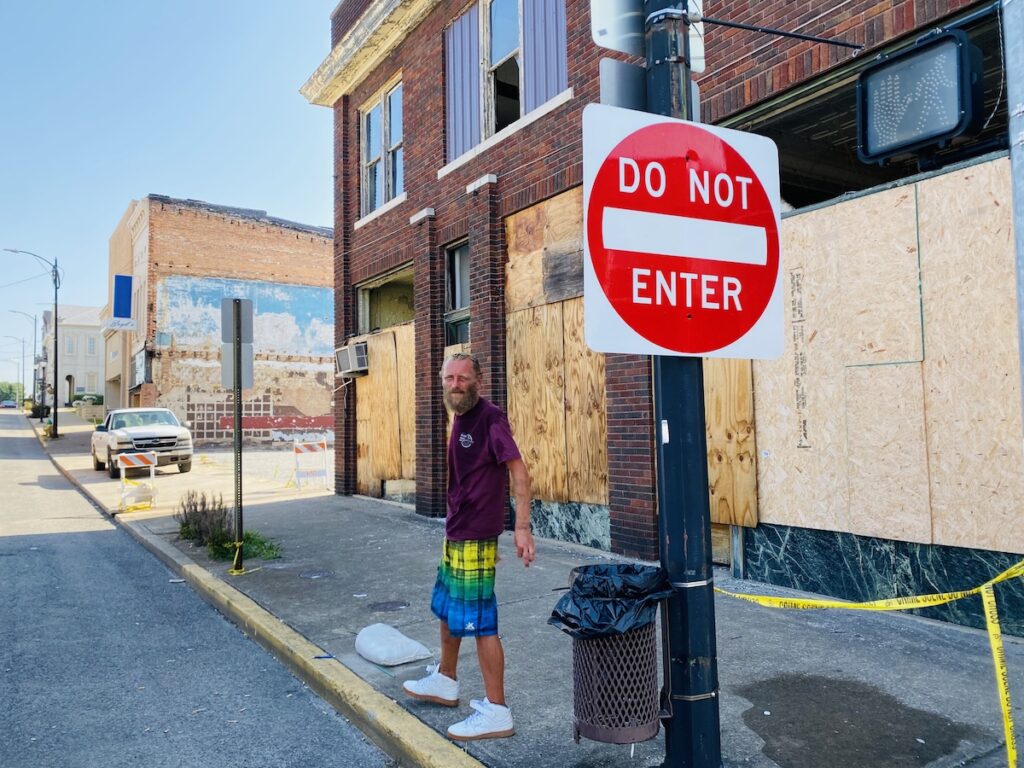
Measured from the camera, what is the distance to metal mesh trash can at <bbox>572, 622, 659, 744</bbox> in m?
2.87

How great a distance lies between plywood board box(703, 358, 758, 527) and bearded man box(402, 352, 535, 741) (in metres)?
3.19

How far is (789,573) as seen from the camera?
630cm

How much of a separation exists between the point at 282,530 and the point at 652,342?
8642 mm

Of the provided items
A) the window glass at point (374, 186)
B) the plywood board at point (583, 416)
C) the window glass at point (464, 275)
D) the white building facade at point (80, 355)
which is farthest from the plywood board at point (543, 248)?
the white building facade at point (80, 355)

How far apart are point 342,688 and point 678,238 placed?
3.23 metres

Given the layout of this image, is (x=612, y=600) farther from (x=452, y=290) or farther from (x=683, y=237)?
(x=452, y=290)

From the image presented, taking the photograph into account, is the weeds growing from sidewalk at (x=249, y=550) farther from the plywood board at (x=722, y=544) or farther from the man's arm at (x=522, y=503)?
the man's arm at (x=522, y=503)

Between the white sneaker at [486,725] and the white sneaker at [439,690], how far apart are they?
1.14 feet

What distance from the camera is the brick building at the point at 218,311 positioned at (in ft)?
104

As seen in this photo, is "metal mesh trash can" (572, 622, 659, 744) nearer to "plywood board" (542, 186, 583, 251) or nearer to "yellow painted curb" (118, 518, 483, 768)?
"yellow painted curb" (118, 518, 483, 768)

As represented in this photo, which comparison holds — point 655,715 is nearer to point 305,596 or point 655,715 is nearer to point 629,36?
point 629,36

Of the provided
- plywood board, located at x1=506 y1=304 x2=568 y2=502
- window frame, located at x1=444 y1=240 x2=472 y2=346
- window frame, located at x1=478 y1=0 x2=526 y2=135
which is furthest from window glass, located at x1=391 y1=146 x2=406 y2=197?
plywood board, located at x1=506 y1=304 x2=568 y2=502

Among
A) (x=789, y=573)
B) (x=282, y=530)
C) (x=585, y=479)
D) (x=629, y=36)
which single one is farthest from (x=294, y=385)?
(x=629, y=36)

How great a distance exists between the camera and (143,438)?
1981 centimetres
